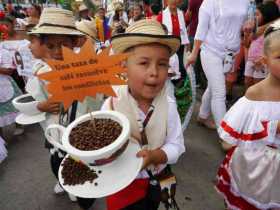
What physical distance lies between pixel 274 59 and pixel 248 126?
420 mm

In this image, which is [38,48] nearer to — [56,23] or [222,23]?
[56,23]

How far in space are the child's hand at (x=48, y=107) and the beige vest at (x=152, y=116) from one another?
1.85 ft

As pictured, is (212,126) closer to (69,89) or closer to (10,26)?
(69,89)

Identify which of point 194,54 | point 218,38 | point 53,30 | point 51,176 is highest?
point 53,30

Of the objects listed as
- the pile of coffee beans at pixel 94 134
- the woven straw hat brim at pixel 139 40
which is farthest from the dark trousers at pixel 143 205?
the woven straw hat brim at pixel 139 40

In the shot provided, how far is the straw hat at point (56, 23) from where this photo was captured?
168 centimetres

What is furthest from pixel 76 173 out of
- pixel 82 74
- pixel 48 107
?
pixel 48 107

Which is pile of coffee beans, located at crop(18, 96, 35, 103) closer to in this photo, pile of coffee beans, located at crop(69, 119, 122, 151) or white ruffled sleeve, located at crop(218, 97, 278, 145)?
pile of coffee beans, located at crop(69, 119, 122, 151)

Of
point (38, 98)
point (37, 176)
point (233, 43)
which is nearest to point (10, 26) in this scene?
point (37, 176)

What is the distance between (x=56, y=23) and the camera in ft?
5.71

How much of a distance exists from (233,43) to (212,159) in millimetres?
1304

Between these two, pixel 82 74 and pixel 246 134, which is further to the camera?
pixel 246 134

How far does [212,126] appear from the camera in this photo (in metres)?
3.63

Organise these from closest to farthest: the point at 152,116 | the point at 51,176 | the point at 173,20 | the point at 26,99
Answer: the point at 152,116
the point at 26,99
the point at 51,176
the point at 173,20
